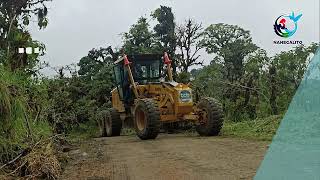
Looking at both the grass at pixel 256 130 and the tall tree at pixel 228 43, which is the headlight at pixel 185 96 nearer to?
the grass at pixel 256 130

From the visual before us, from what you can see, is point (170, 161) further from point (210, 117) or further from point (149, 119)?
point (210, 117)

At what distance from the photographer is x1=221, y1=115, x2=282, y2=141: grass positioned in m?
10.2

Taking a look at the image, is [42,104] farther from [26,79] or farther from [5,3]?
[5,3]

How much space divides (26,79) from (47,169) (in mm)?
2572

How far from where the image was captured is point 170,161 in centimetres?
707

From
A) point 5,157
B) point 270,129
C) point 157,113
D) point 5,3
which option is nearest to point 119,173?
point 5,157

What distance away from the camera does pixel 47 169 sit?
6.22m

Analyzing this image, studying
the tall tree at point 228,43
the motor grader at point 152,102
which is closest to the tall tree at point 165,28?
the tall tree at point 228,43

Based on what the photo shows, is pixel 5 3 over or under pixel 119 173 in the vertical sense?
over

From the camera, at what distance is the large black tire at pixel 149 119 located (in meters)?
10.6
